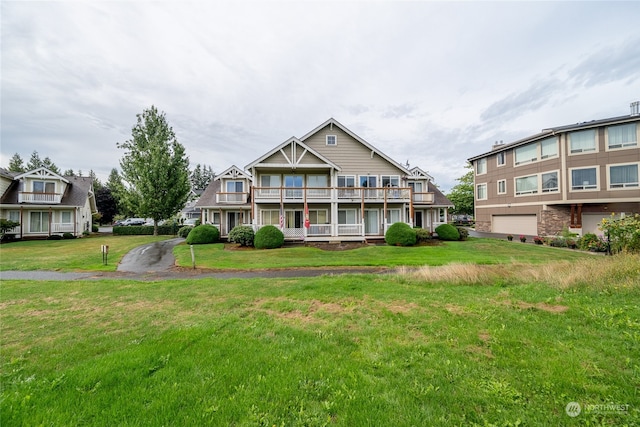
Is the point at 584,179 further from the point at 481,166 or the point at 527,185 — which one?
the point at 481,166

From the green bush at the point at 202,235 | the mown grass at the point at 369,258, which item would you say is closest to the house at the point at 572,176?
the mown grass at the point at 369,258

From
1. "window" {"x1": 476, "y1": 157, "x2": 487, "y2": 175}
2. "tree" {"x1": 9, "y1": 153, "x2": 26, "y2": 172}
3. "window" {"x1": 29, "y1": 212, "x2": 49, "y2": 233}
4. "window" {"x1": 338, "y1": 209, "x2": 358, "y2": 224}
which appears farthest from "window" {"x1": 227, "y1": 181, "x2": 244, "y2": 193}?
"tree" {"x1": 9, "y1": 153, "x2": 26, "y2": 172}

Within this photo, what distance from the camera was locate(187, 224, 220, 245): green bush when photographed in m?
22.6

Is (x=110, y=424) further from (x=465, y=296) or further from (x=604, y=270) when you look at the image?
(x=604, y=270)

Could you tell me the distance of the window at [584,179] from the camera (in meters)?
22.7

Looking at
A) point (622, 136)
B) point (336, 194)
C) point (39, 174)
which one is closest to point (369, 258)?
point (336, 194)

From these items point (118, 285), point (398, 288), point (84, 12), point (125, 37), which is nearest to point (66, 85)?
point (125, 37)

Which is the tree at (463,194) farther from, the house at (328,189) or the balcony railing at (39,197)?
the balcony railing at (39,197)

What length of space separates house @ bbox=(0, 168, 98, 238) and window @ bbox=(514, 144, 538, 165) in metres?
51.2

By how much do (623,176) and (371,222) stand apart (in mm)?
22252

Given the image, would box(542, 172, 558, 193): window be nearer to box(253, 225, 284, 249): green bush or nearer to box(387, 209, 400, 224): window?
box(387, 209, 400, 224): window

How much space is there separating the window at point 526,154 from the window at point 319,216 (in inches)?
925

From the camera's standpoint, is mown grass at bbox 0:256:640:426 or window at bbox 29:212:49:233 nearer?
mown grass at bbox 0:256:640:426

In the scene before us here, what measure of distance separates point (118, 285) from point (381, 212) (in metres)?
20.6
